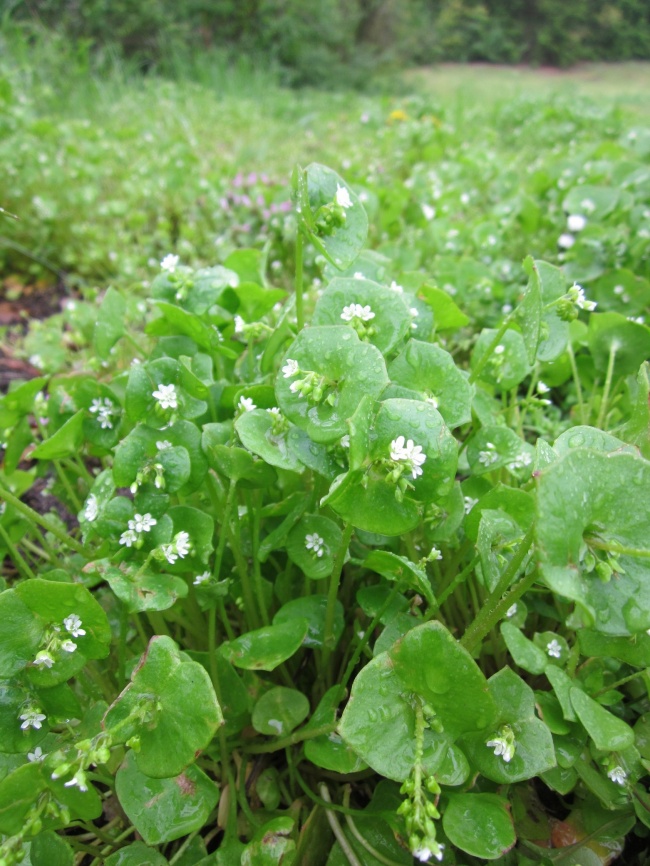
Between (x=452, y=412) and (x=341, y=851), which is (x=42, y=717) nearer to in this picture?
(x=341, y=851)

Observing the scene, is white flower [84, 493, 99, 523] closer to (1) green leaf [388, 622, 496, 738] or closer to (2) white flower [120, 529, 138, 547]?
(2) white flower [120, 529, 138, 547]

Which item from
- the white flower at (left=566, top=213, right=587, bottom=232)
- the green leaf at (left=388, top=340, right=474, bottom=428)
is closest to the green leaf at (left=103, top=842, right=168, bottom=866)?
the green leaf at (left=388, top=340, right=474, bottom=428)

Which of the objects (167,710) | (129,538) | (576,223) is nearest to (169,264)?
(129,538)

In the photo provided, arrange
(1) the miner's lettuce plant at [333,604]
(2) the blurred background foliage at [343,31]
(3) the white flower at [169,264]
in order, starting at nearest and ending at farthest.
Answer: (1) the miner's lettuce plant at [333,604] < (3) the white flower at [169,264] < (2) the blurred background foliage at [343,31]

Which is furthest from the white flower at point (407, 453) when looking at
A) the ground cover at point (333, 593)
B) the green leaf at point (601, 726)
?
the green leaf at point (601, 726)

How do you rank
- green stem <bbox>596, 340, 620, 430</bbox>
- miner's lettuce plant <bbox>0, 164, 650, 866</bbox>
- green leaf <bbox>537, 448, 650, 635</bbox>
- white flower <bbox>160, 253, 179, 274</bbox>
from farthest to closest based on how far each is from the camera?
green stem <bbox>596, 340, 620, 430</bbox>
white flower <bbox>160, 253, 179, 274</bbox>
miner's lettuce plant <bbox>0, 164, 650, 866</bbox>
green leaf <bbox>537, 448, 650, 635</bbox>

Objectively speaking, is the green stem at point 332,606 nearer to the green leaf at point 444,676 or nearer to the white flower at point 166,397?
the green leaf at point 444,676
